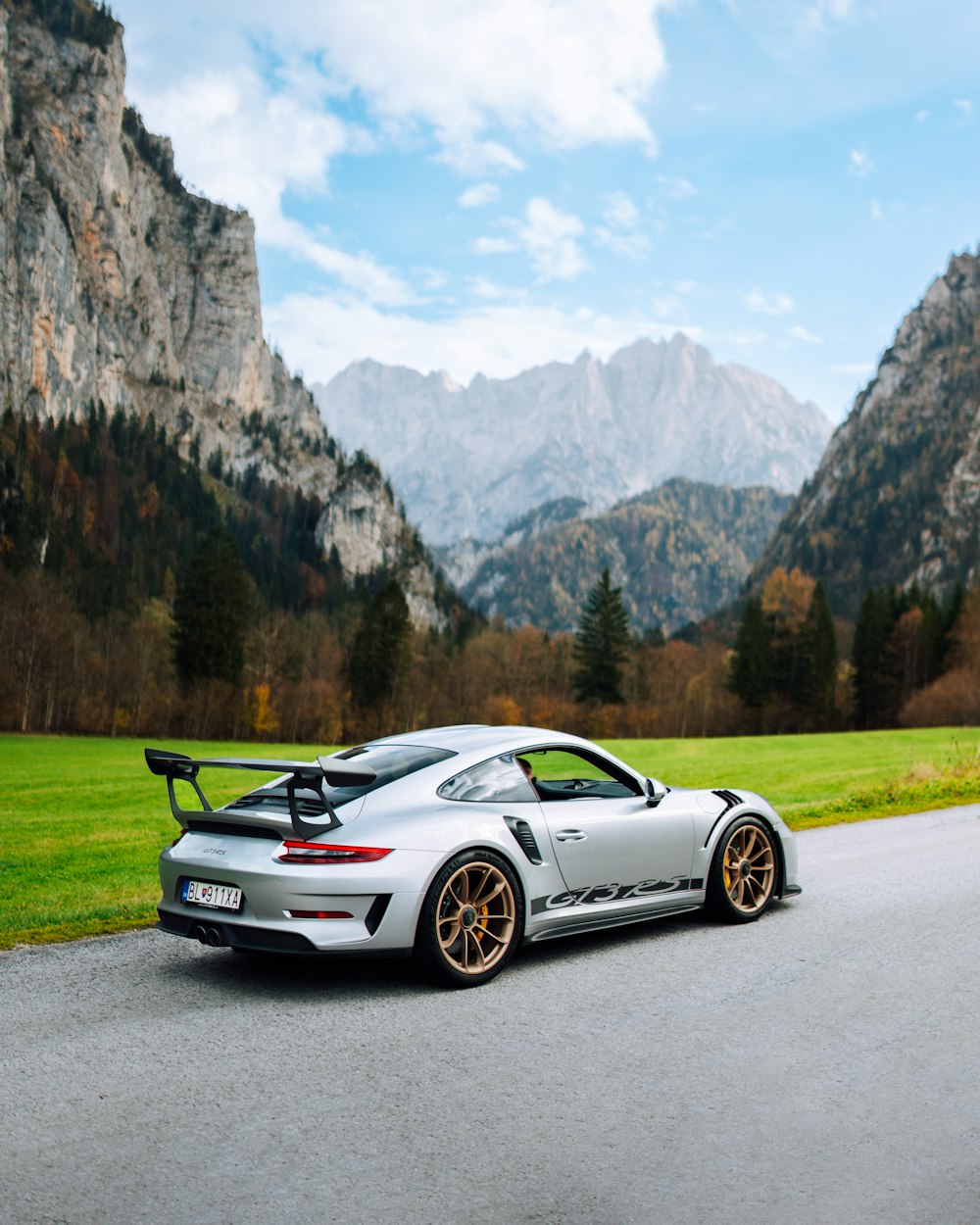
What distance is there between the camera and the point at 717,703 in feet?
291

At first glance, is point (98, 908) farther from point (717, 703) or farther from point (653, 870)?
point (717, 703)

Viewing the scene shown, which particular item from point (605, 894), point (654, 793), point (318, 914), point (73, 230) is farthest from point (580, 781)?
point (73, 230)

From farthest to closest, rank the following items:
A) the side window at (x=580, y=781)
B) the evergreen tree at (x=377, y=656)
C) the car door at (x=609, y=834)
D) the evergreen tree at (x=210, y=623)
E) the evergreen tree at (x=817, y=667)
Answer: the evergreen tree at (x=817, y=667), the evergreen tree at (x=377, y=656), the evergreen tree at (x=210, y=623), the side window at (x=580, y=781), the car door at (x=609, y=834)

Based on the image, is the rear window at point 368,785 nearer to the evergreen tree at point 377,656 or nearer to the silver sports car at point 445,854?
the silver sports car at point 445,854

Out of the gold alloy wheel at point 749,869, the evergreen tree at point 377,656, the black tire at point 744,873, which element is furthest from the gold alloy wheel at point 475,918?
the evergreen tree at point 377,656

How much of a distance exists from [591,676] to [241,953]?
78.4 meters

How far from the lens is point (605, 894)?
7.20 meters

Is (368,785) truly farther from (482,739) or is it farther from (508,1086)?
(508,1086)

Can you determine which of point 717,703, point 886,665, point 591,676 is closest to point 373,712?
point 591,676

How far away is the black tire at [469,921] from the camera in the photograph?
6.20 meters

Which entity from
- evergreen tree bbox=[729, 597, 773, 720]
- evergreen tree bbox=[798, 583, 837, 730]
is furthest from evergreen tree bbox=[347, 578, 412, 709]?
evergreen tree bbox=[798, 583, 837, 730]

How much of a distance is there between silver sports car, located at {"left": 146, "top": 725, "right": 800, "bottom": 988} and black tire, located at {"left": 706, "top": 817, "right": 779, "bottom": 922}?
2 cm

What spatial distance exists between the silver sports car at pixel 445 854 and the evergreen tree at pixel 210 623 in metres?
67.3

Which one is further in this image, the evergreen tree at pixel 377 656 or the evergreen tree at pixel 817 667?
the evergreen tree at pixel 817 667
